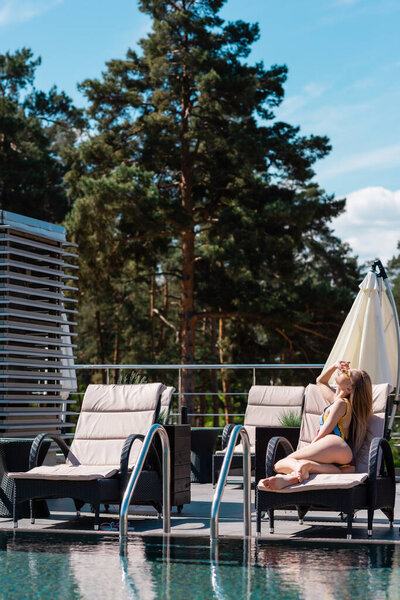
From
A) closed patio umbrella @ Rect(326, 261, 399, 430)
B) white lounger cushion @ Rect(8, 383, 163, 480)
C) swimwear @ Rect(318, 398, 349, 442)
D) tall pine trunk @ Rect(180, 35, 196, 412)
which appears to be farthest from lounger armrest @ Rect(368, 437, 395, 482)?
tall pine trunk @ Rect(180, 35, 196, 412)

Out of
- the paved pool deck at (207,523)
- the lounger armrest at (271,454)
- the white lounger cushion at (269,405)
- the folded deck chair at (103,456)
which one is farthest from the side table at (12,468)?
the white lounger cushion at (269,405)

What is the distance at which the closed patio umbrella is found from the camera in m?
7.68

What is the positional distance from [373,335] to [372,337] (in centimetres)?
2

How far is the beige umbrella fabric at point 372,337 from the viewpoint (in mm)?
7668

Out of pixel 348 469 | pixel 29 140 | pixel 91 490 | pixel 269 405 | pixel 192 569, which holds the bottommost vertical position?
pixel 192 569

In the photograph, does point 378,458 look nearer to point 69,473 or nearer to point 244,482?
point 244,482

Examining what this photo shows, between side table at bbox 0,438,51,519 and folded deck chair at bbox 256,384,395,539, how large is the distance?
1.65m

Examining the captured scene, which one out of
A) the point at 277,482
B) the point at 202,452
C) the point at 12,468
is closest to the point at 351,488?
the point at 277,482

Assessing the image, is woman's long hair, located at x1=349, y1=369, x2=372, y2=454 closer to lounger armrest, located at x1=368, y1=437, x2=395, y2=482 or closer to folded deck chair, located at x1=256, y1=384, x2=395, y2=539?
folded deck chair, located at x1=256, y1=384, x2=395, y2=539

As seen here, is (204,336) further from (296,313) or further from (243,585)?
(243,585)

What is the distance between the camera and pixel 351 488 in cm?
502

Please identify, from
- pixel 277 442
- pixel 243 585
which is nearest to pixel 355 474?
pixel 277 442

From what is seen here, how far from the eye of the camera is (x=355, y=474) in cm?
533

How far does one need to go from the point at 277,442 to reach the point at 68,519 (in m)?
1.66
